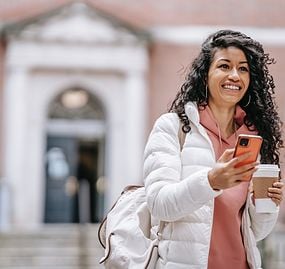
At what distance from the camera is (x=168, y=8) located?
1914 centimetres

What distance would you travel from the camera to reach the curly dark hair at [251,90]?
2977 mm

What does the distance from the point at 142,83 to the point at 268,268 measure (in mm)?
8343

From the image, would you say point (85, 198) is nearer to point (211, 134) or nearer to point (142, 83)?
point (142, 83)

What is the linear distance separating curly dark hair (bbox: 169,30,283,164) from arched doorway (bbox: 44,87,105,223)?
52.4ft

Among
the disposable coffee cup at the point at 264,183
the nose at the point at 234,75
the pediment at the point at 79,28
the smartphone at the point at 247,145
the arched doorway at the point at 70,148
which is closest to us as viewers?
the smartphone at the point at 247,145

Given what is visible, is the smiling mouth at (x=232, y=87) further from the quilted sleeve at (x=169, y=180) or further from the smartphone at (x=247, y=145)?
the smartphone at (x=247, y=145)

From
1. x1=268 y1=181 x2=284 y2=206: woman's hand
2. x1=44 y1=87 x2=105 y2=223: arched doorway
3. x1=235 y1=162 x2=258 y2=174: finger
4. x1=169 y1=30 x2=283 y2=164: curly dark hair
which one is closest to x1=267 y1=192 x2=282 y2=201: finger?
x1=268 y1=181 x2=284 y2=206: woman's hand

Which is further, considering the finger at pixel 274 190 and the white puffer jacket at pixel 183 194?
the finger at pixel 274 190

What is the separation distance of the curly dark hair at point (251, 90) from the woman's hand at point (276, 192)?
19 centimetres

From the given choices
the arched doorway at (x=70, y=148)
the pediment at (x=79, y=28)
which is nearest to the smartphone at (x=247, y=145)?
the pediment at (x=79, y=28)

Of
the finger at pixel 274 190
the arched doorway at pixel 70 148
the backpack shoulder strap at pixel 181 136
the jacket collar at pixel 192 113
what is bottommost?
the arched doorway at pixel 70 148

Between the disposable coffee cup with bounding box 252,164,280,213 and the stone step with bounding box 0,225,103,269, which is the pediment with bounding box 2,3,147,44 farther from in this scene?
the disposable coffee cup with bounding box 252,164,280,213

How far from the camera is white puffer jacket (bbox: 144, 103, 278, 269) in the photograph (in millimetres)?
2656

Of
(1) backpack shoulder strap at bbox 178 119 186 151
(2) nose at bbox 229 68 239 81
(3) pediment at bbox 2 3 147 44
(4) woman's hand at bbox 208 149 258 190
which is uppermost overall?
(3) pediment at bbox 2 3 147 44
